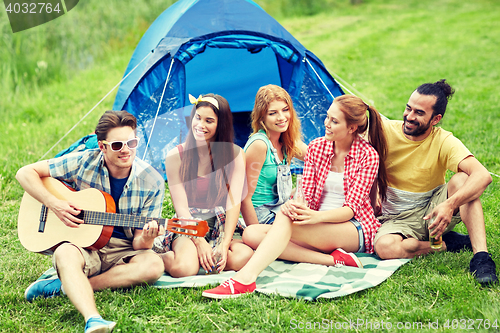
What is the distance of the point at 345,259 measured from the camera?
2.57m

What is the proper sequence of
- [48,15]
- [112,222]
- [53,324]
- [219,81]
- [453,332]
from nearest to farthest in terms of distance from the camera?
1. [453,332]
2. [53,324]
3. [112,222]
4. [219,81]
5. [48,15]

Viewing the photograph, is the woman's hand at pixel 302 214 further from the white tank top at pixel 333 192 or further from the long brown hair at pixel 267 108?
the long brown hair at pixel 267 108

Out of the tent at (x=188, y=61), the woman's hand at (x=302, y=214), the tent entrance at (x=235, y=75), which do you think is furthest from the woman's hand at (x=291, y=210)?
the tent entrance at (x=235, y=75)

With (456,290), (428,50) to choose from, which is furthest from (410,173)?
(428,50)

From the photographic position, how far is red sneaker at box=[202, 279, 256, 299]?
7.31 ft

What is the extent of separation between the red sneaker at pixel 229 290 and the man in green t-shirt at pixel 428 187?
2.76ft

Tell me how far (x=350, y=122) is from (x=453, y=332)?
48.2 inches

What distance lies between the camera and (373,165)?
8.55ft

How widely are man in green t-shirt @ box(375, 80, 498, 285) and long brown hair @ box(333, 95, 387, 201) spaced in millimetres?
82

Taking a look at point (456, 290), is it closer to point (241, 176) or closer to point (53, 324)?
point (241, 176)

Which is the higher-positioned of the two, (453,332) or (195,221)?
(195,221)

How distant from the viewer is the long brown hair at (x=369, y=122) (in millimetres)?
2605

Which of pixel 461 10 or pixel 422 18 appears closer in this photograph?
pixel 422 18

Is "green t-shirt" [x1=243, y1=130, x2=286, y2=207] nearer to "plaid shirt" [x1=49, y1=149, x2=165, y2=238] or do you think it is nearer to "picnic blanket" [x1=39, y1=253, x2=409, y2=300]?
"picnic blanket" [x1=39, y1=253, x2=409, y2=300]
